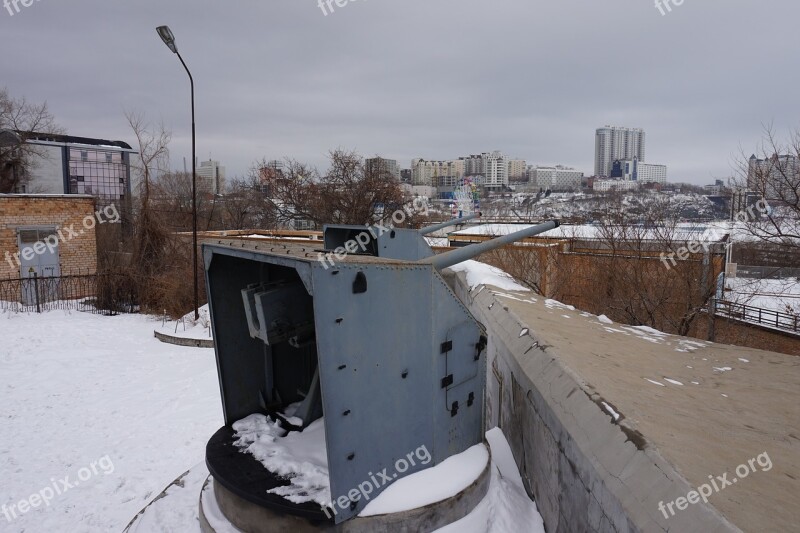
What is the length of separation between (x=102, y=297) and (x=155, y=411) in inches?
413

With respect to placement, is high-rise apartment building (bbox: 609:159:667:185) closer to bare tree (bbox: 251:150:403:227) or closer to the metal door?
bare tree (bbox: 251:150:403:227)

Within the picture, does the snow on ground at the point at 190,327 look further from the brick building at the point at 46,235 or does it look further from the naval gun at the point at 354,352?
the naval gun at the point at 354,352

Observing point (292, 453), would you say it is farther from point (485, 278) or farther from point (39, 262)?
point (39, 262)

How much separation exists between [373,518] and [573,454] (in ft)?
3.98

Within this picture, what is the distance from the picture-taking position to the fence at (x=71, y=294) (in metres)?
16.4

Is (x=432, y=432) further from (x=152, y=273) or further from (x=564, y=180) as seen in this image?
(x=564, y=180)

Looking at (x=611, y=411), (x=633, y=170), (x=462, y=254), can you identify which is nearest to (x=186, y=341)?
(x=462, y=254)

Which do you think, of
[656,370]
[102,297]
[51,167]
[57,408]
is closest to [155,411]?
[57,408]

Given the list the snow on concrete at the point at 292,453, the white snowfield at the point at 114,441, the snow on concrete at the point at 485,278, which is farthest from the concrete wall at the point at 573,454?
the snow on concrete at the point at 485,278

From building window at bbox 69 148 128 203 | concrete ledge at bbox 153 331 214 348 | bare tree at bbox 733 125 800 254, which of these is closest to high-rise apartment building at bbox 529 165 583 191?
building window at bbox 69 148 128 203

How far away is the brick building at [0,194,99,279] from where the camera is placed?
1759 centimetres

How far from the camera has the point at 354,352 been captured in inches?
115

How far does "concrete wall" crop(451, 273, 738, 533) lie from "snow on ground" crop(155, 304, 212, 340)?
9.25 meters

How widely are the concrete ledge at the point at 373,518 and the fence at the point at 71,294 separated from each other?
14.8 meters
